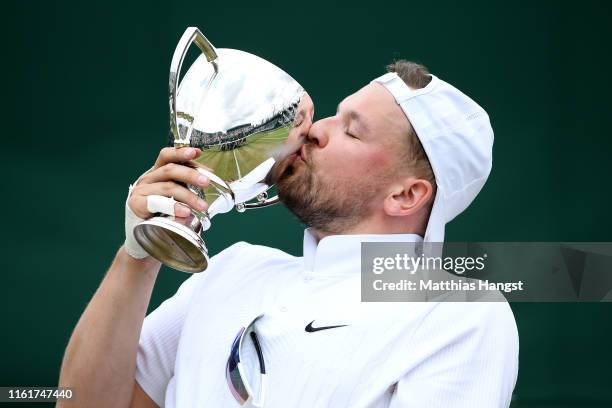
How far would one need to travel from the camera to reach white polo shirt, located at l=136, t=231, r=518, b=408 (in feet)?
5.20

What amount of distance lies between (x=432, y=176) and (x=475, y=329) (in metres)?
0.40

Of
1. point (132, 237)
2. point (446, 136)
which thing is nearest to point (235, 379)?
point (132, 237)

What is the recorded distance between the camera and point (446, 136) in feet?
6.09

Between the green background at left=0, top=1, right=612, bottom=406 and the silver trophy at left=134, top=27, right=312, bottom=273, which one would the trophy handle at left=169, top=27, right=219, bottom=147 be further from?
the green background at left=0, top=1, right=612, bottom=406

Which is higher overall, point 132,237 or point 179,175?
point 179,175

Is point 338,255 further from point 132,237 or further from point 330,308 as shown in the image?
point 132,237

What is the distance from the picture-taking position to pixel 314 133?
182 cm

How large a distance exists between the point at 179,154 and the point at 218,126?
82mm

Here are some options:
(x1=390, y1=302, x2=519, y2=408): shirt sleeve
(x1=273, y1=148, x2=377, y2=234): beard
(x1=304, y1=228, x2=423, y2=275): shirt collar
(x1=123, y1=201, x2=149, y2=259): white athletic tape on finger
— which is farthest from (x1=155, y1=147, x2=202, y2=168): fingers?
(x1=390, y1=302, x2=519, y2=408): shirt sleeve

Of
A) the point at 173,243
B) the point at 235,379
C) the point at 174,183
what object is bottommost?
the point at 235,379

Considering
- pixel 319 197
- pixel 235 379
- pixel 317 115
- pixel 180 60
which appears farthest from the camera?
pixel 317 115

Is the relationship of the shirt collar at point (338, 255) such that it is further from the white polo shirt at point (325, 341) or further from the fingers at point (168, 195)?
the fingers at point (168, 195)

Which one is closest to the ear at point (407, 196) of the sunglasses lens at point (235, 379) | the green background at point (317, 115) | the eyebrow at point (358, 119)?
→ the eyebrow at point (358, 119)

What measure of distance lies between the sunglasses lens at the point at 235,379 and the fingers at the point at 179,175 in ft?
1.09
